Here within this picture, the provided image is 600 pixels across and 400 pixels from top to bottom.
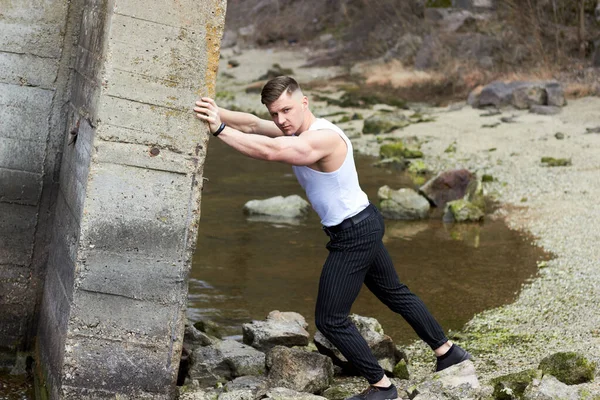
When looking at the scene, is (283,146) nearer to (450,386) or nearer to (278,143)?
(278,143)

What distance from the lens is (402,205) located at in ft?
44.9

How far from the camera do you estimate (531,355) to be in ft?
23.0

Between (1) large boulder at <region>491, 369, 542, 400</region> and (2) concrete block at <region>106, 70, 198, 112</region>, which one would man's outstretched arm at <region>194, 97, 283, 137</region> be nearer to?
(2) concrete block at <region>106, 70, 198, 112</region>

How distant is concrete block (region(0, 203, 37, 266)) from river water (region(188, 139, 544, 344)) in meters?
2.18

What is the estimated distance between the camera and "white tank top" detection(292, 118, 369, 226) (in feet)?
18.6

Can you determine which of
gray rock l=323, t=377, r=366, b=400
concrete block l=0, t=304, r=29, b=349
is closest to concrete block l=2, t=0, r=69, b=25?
concrete block l=0, t=304, r=29, b=349

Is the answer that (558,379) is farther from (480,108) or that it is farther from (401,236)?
(480,108)

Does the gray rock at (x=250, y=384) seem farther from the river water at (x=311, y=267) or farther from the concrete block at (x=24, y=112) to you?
the concrete block at (x=24, y=112)

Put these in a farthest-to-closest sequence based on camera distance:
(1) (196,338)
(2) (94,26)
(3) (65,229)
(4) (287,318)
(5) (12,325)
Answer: (4) (287,318) < (1) (196,338) < (5) (12,325) < (3) (65,229) < (2) (94,26)

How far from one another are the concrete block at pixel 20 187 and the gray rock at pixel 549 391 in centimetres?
345

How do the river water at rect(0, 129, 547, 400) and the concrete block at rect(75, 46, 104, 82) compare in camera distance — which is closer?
the concrete block at rect(75, 46, 104, 82)

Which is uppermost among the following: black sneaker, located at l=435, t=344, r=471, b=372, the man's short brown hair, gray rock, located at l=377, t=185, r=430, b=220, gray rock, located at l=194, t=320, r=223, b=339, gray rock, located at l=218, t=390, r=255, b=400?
the man's short brown hair

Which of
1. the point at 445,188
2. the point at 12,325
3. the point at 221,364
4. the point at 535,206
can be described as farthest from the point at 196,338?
the point at 445,188

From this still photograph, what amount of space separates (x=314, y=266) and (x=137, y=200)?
17.9 ft
